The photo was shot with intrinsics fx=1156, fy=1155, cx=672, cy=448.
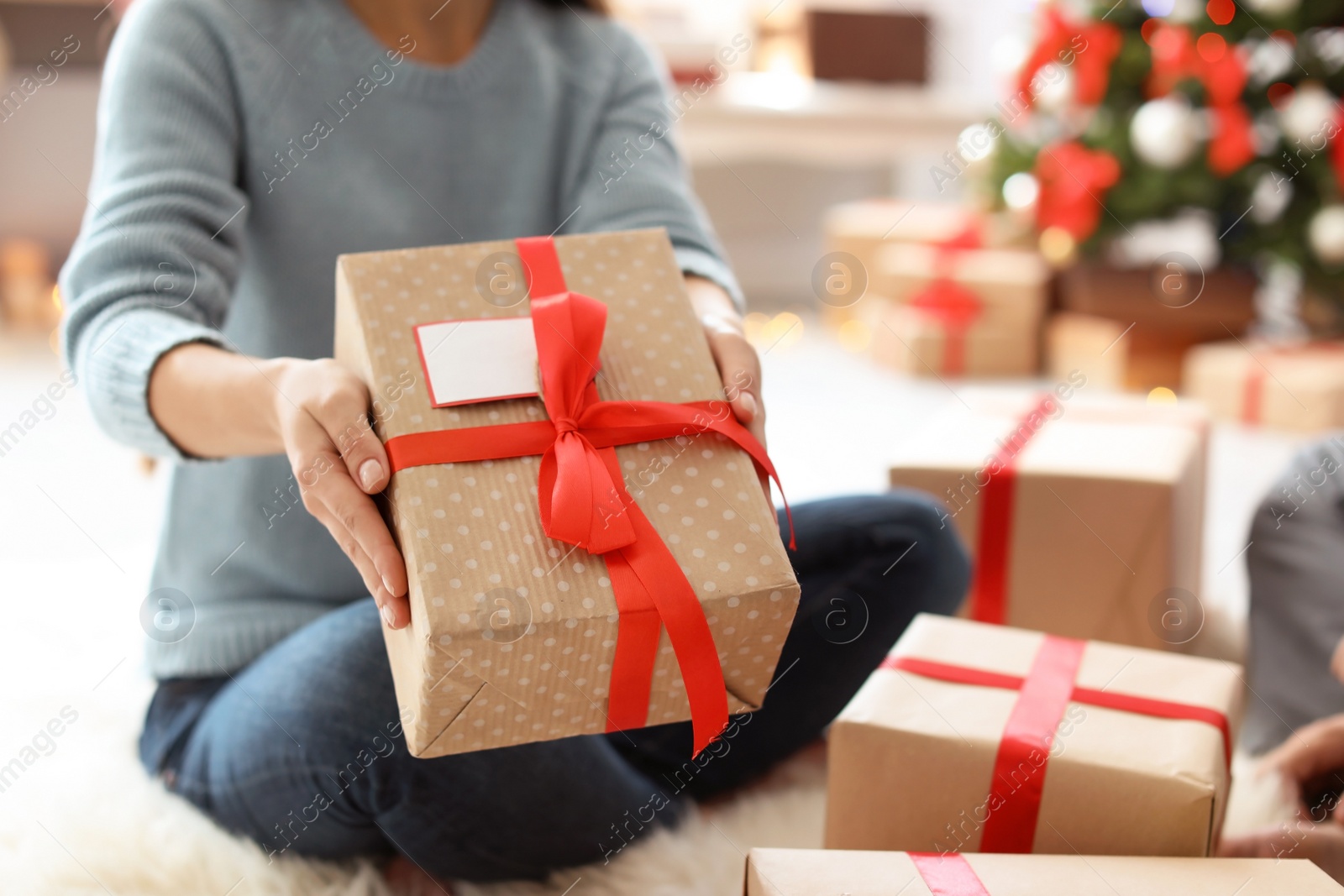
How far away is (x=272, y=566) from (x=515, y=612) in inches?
14.7

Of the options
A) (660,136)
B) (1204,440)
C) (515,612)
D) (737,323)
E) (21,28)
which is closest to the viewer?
(515,612)

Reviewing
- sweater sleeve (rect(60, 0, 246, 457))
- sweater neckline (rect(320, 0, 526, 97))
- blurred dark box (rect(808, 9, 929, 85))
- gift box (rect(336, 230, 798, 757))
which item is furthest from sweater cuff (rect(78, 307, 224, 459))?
blurred dark box (rect(808, 9, 929, 85))

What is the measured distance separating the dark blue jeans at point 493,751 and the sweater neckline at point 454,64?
0.39 m

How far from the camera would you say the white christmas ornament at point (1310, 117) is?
1.95 metres

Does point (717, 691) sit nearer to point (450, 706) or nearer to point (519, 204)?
point (450, 706)

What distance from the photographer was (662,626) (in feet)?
1.83

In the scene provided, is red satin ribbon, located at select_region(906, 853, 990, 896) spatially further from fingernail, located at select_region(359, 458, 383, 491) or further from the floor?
fingernail, located at select_region(359, 458, 383, 491)

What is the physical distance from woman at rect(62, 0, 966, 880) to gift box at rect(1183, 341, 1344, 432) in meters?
1.27

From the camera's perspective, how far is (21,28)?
9.00 ft

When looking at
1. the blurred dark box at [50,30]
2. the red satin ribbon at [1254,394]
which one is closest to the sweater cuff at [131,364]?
the red satin ribbon at [1254,394]

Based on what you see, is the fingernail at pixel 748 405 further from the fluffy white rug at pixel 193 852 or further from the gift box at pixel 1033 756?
the fluffy white rug at pixel 193 852

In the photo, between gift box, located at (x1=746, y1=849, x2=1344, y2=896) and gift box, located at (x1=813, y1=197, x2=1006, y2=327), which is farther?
gift box, located at (x1=813, y1=197, x2=1006, y2=327)

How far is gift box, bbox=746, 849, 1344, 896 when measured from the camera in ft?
2.02

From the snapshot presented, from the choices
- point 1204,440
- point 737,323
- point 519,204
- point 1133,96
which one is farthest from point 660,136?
point 1133,96
